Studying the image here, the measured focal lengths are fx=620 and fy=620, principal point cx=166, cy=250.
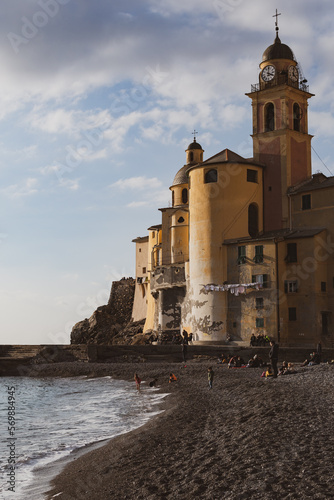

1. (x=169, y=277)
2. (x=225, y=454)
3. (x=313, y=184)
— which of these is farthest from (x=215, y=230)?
(x=225, y=454)

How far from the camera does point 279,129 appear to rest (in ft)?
164

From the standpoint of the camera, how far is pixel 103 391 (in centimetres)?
3092

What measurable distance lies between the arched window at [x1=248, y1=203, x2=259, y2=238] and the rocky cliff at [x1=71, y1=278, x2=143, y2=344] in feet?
74.5

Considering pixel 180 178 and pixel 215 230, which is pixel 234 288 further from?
pixel 180 178

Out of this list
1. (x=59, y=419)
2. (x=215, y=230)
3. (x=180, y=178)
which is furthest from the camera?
(x=180, y=178)

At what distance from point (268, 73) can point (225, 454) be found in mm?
44461

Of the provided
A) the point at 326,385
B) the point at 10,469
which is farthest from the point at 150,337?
the point at 10,469

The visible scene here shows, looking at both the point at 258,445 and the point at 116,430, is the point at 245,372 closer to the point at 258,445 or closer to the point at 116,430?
the point at 116,430

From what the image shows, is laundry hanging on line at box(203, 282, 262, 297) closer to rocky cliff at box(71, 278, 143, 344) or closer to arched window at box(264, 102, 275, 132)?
arched window at box(264, 102, 275, 132)

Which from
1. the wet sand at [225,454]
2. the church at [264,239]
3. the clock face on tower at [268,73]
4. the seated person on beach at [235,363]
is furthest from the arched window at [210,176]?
the wet sand at [225,454]

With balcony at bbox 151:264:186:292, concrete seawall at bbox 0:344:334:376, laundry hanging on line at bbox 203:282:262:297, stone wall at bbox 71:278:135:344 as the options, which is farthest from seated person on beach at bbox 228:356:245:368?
stone wall at bbox 71:278:135:344

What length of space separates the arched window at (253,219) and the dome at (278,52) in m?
12.9

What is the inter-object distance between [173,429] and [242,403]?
143 inches

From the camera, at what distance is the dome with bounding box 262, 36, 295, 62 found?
169 feet
